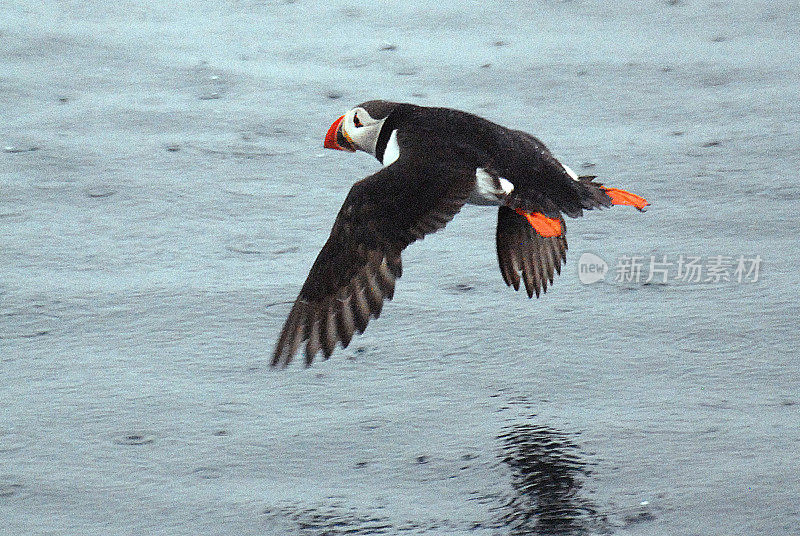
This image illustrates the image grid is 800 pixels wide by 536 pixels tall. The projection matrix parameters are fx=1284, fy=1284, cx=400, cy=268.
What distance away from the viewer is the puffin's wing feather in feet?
15.9

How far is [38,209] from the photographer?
18.2 ft

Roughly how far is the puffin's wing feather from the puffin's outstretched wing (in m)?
0.62

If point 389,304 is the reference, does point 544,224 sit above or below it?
above

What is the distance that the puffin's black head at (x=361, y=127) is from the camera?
514 cm

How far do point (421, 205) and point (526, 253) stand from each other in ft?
2.50

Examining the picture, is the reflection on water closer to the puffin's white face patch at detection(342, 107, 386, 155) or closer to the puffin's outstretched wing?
the puffin's outstretched wing

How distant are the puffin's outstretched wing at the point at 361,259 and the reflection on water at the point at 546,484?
0.63 metres

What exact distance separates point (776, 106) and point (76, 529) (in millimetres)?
4478

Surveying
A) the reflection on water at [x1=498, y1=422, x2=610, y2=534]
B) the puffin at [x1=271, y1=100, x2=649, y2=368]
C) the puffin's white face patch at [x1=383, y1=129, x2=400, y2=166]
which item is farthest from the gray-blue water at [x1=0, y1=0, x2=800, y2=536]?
the puffin's white face patch at [x1=383, y1=129, x2=400, y2=166]

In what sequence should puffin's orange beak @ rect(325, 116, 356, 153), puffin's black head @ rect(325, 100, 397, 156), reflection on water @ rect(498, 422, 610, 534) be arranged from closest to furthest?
reflection on water @ rect(498, 422, 610, 534)
puffin's black head @ rect(325, 100, 397, 156)
puffin's orange beak @ rect(325, 116, 356, 153)

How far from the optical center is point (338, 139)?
5449 mm

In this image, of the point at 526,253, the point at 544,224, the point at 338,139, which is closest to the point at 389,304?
the point at 526,253

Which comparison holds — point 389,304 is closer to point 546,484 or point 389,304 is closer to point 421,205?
point 421,205

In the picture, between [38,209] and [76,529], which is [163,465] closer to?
[76,529]
